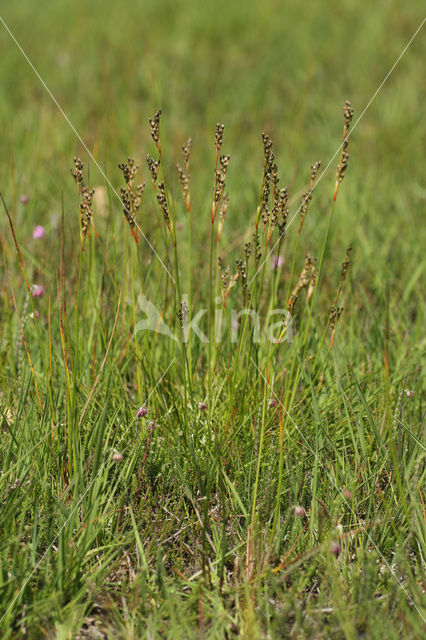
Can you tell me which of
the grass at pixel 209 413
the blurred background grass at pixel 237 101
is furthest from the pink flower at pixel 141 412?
the blurred background grass at pixel 237 101

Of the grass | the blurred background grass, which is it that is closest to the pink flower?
the grass

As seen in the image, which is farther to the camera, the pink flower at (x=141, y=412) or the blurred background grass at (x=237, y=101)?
the blurred background grass at (x=237, y=101)

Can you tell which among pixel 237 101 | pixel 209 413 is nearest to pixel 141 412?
pixel 209 413

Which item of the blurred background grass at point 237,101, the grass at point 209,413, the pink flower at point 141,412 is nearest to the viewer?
the grass at point 209,413

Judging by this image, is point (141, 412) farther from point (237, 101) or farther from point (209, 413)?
point (237, 101)

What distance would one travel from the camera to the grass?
1.29 metres

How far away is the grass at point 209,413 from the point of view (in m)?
1.29

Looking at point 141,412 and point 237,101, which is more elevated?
point 237,101

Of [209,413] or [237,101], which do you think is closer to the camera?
[209,413]

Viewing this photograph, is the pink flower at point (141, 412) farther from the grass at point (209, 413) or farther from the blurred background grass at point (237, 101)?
the blurred background grass at point (237, 101)

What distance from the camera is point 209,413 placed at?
1.66 meters

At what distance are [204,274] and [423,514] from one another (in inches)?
50.2

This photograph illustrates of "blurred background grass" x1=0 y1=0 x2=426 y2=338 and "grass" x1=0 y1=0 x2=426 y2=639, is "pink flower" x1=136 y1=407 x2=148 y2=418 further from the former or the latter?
"blurred background grass" x1=0 y1=0 x2=426 y2=338

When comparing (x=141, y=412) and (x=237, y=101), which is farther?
(x=237, y=101)
